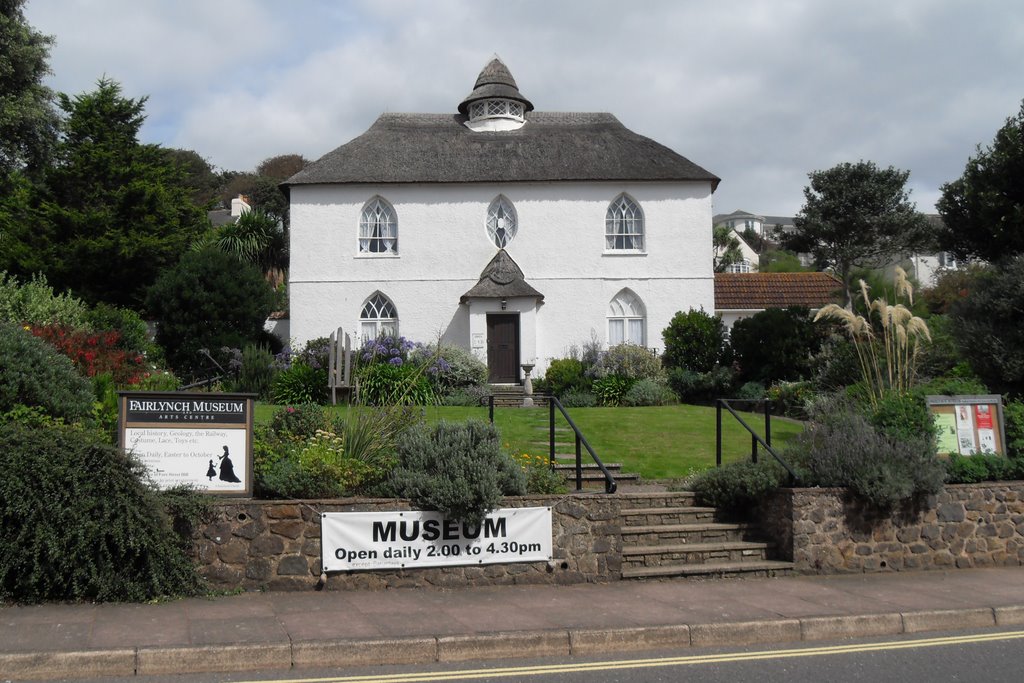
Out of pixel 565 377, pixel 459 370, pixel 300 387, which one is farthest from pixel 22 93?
Answer: pixel 565 377

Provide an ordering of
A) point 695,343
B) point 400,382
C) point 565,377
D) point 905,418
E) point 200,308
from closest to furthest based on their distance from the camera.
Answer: point 905,418
point 400,382
point 565,377
point 200,308
point 695,343

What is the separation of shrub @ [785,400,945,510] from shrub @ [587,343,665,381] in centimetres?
1382

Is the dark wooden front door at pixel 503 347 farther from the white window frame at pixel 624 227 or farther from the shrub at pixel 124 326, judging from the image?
the shrub at pixel 124 326

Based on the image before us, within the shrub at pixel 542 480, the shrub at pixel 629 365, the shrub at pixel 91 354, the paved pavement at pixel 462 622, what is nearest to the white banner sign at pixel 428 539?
the paved pavement at pixel 462 622

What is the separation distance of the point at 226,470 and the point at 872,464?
23.1ft

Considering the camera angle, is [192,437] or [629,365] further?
[629,365]

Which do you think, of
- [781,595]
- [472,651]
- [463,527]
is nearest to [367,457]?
[463,527]

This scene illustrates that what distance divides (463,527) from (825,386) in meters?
12.9

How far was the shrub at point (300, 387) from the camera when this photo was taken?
2244cm

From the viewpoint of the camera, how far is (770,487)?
37.4 ft

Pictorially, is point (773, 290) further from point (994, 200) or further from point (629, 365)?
point (994, 200)

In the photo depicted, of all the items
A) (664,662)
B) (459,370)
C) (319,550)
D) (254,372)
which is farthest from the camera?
(459,370)

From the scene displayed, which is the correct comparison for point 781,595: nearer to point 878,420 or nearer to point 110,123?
point 878,420

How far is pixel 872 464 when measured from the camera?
1124cm
